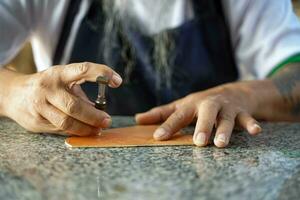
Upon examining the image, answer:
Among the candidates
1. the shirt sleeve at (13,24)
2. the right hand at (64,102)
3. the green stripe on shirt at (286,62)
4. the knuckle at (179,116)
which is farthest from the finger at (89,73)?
the green stripe on shirt at (286,62)

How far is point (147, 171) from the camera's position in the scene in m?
0.45

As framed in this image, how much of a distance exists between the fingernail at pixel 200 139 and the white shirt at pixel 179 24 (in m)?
0.44

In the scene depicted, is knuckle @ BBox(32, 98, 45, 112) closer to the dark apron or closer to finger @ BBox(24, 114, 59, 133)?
finger @ BBox(24, 114, 59, 133)

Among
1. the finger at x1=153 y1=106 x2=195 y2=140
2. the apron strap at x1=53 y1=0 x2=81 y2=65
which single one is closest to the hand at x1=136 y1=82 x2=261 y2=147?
the finger at x1=153 y1=106 x2=195 y2=140

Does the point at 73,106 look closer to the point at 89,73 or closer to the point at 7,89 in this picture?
the point at 89,73

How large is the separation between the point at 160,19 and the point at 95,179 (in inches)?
25.7

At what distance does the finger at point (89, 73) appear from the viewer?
55 cm

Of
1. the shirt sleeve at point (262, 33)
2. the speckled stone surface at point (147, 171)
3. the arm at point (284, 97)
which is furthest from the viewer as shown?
the shirt sleeve at point (262, 33)

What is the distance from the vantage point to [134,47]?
3.24ft

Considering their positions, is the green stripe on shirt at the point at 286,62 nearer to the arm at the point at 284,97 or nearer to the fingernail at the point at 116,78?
the arm at the point at 284,97

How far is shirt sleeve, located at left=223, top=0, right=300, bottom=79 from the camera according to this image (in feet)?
3.13

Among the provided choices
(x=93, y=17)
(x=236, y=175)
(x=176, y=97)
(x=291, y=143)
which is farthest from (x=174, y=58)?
(x=236, y=175)

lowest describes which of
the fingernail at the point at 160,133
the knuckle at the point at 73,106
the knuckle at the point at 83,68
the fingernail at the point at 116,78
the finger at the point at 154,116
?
the fingernail at the point at 160,133

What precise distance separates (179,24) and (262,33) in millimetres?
187
